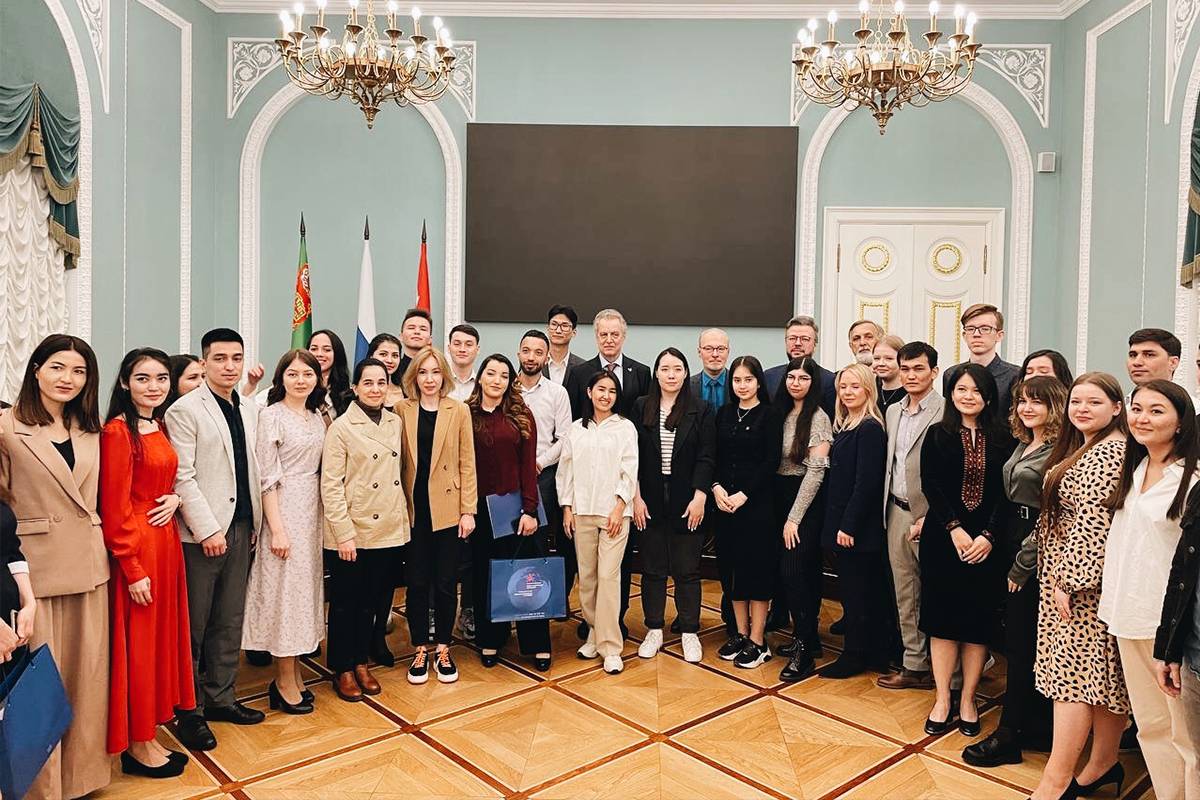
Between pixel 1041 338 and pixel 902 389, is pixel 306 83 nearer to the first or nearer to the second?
pixel 902 389

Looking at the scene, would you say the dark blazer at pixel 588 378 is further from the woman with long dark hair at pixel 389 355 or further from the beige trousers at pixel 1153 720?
the beige trousers at pixel 1153 720

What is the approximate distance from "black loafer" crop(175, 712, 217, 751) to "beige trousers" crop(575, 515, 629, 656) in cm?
171

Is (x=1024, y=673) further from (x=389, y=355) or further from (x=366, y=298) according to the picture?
(x=366, y=298)

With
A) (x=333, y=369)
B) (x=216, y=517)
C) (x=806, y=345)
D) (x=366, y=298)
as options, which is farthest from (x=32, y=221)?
(x=806, y=345)

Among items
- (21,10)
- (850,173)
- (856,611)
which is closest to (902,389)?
(856,611)

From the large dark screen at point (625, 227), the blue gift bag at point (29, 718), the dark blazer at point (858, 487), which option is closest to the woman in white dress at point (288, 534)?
the blue gift bag at point (29, 718)

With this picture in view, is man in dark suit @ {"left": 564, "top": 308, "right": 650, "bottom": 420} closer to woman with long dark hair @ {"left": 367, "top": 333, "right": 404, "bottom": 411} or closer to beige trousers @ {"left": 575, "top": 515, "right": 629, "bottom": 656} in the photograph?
beige trousers @ {"left": 575, "top": 515, "right": 629, "bottom": 656}

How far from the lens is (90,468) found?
8.88ft

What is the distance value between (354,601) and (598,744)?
3.97 feet

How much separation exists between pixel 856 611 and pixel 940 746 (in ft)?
2.54

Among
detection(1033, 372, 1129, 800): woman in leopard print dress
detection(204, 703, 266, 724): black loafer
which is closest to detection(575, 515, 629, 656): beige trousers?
detection(204, 703, 266, 724): black loafer

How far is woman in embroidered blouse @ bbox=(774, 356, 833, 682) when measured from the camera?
4055 mm

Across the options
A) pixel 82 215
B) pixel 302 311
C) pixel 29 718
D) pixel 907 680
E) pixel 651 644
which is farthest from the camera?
pixel 302 311

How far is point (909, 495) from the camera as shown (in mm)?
3717
